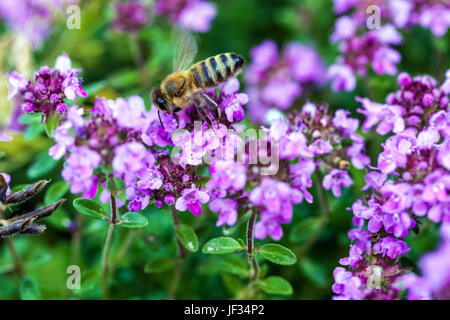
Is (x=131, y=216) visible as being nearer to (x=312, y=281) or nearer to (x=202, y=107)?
(x=202, y=107)

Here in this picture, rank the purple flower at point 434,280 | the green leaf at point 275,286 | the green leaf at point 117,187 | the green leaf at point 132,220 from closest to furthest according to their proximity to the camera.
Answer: the purple flower at point 434,280 → the green leaf at point 117,187 → the green leaf at point 132,220 → the green leaf at point 275,286

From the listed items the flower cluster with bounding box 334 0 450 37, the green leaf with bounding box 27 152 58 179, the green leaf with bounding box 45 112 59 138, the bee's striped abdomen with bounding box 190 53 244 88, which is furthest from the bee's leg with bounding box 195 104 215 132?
the flower cluster with bounding box 334 0 450 37

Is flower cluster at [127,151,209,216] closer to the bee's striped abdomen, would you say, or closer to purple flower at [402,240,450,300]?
the bee's striped abdomen

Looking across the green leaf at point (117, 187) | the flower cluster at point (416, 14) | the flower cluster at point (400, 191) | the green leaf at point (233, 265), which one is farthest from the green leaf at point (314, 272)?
the flower cluster at point (416, 14)

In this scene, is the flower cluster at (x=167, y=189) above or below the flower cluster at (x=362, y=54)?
below

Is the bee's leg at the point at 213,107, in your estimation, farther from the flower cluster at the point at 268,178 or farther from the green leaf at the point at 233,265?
the green leaf at the point at 233,265

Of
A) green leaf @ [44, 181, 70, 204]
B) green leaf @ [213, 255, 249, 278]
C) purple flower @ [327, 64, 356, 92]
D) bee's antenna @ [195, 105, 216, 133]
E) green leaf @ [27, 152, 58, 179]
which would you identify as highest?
purple flower @ [327, 64, 356, 92]
